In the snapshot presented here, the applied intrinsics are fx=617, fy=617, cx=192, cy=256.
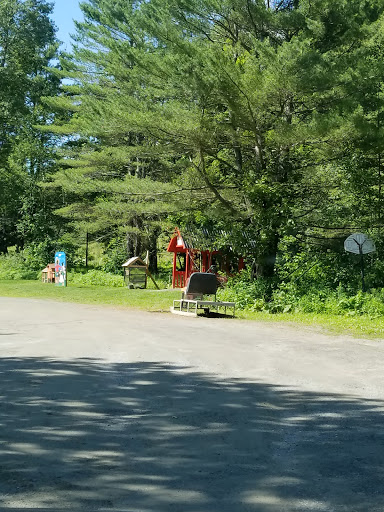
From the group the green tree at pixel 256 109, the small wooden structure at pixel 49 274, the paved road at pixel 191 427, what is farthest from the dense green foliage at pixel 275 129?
the small wooden structure at pixel 49 274

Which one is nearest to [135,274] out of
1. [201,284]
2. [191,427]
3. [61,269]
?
[61,269]

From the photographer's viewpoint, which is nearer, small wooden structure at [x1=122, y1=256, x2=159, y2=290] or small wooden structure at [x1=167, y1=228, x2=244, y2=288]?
small wooden structure at [x1=122, y1=256, x2=159, y2=290]

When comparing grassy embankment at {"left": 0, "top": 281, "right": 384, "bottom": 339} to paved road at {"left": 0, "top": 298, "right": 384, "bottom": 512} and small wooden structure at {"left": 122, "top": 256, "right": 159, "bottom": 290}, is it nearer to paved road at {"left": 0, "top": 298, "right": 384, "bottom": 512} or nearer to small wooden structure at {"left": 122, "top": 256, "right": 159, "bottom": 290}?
small wooden structure at {"left": 122, "top": 256, "right": 159, "bottom": 290}

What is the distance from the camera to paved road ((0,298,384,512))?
11.9 feet

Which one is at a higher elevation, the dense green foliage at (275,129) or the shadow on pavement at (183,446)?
the dense green foliage at (275,129)

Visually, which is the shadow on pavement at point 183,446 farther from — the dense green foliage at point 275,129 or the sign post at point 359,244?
the sign post at point 359,244

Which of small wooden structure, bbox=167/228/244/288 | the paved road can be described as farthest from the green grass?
the paved road

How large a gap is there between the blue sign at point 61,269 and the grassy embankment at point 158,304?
4.39 feet

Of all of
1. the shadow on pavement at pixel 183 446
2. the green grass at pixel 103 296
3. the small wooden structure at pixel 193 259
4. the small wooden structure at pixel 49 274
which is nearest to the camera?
the shadow on pavement at pixel 183 446

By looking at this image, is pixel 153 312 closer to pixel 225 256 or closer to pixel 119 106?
pixel 119 106

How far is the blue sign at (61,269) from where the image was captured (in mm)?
29453

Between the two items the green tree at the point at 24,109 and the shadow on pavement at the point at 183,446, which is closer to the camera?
the shadow on pavement at the point at 183,446

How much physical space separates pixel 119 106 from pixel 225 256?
11125 millimetres

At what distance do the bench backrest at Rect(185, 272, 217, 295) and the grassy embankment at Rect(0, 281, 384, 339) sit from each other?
1043mm
